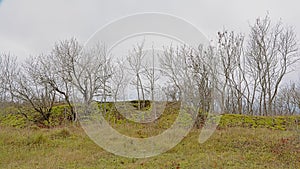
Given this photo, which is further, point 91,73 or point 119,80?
point 119,80

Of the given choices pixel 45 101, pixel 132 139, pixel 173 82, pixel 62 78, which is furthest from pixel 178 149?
pixel 45 101

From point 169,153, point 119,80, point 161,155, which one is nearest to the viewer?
point 161,155

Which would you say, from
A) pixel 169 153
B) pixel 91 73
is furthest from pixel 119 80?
pixel 169 153

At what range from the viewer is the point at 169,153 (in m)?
8.36

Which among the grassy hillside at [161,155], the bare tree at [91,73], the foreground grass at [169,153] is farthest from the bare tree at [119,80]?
the foreground grass at [169,153]

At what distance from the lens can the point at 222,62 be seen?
23.4 m

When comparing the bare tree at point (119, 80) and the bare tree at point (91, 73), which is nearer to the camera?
the bare tree at point (91, 73)

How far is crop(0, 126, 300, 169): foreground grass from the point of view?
7035 mm

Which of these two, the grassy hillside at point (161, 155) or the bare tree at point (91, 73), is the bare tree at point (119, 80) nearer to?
the bare tree at point (91, 73)

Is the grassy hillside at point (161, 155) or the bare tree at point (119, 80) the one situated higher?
the bare tree at point (119, 80)

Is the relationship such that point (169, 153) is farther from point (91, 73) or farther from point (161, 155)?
point (91, 73)

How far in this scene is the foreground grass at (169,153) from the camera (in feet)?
23.1

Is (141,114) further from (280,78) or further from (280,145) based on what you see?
(280,78)

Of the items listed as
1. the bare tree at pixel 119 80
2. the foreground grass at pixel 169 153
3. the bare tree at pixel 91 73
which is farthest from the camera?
the bare tree at pixel 119 80
